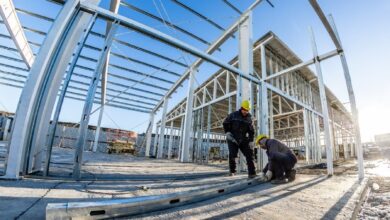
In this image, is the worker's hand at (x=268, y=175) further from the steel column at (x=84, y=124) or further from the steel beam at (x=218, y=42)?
the steel beam at (x=218, y=42)

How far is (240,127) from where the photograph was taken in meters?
4.18

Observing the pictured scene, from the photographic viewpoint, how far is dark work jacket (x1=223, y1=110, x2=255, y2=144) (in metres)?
4.18

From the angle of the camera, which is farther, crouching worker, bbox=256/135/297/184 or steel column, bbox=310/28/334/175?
steel column, bbox=310/28/334/175

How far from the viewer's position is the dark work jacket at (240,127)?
165 inches

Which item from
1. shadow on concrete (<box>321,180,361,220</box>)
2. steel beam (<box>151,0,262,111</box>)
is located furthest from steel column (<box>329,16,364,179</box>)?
steel beam (<box>151,0,262,111</box>)

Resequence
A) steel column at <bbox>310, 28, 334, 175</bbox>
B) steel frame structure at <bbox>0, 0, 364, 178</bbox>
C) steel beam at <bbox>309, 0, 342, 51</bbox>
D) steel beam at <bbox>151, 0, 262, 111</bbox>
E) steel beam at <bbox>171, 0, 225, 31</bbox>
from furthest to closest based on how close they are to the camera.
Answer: steel beam at <bbox>151, 0, 262, 111</bbox>, steel beam at <bbox>171, 0, 225, 31</bbox>, steel column at <bbox>310, 28, 334, 175</bbox>, steel beam at <bbox>309, 0, 342, 51</bbox>, steel frame structure at <bbox>0, 0, 364, 178</bbox>

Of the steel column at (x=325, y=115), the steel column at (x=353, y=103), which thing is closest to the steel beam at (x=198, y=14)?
the steel column at (x=325, y=115)

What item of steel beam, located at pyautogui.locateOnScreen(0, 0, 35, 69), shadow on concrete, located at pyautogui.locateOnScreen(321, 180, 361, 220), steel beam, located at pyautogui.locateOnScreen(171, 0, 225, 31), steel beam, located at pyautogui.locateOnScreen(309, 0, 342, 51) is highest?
steel beam, located at pyautogui.locateOnScreen(171, 0, 225, 31)

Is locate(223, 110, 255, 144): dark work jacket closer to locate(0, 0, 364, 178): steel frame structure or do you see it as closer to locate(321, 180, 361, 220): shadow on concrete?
locate(0, 0, 364, 178): steel frame structure

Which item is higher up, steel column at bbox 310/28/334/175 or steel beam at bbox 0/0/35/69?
steel beam at bbox 0/0/35/69

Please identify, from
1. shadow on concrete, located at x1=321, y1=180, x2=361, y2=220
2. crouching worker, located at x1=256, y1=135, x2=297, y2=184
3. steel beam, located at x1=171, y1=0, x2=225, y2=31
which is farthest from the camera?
steel beam, located at x1=171, y1=0, x2=225, y2=31

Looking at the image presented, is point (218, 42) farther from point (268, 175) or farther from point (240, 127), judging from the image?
point (268, 175)

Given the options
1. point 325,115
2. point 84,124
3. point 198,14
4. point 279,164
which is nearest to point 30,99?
point 84,124

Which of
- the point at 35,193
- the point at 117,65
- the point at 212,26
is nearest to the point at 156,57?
the point at 117,65
